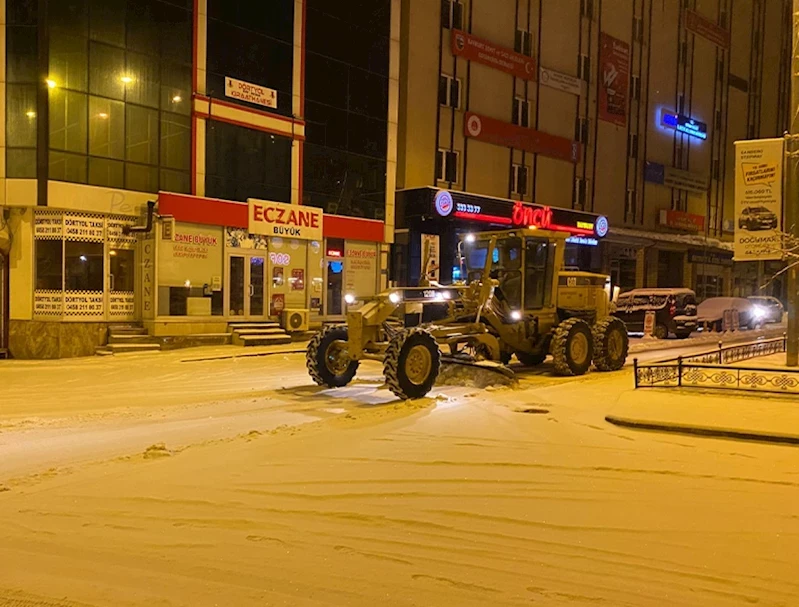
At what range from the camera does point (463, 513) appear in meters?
5.63

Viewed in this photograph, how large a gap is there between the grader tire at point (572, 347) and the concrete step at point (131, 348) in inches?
406

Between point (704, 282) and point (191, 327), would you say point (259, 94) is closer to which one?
point (191, 327)

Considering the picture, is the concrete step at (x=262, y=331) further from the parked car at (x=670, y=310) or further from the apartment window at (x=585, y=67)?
the apartment window at (x=585, y=67)

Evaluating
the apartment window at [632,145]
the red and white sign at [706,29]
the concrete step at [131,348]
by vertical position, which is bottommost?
the concrete step at [131,348]

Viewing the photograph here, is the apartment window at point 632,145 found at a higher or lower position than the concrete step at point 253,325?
higher

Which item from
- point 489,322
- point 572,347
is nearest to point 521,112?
point 572,347

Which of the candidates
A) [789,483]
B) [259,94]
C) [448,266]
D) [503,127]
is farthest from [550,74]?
[789,483]

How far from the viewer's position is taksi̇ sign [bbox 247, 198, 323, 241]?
68.4ft

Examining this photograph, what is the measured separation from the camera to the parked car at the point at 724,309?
2658cm

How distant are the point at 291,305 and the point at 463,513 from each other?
677 inches

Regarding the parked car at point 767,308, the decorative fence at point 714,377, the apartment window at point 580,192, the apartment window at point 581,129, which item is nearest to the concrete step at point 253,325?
the decorative fence at point 714,377

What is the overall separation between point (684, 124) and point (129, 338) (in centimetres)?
3397

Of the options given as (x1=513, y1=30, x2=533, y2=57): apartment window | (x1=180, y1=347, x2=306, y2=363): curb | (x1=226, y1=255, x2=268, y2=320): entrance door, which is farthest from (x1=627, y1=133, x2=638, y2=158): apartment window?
(x1=180, y1=347, x2=306, y2=363): curb

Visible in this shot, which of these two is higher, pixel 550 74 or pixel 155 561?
pixel 550 74
